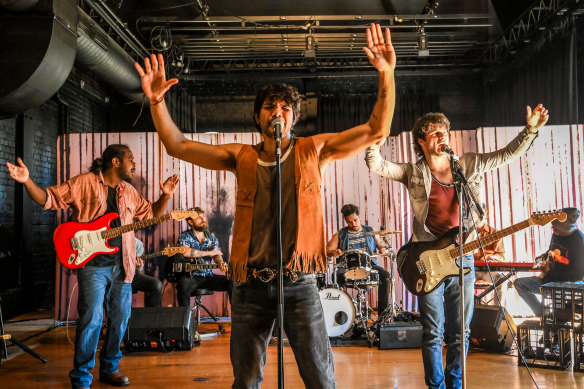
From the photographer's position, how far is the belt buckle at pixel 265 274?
7.22 feet

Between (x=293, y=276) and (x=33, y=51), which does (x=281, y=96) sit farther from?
(x=33, y=51)

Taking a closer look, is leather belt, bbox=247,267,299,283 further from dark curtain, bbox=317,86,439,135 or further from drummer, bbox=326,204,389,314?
dark curtain, bbox=317,86,439,135

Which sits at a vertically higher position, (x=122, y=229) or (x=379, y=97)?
(x=379, y=97)

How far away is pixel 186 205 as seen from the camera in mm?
8273

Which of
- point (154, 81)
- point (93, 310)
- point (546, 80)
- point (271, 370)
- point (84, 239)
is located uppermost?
point (546, 80)

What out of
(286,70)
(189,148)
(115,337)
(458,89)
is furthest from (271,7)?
(189,148)

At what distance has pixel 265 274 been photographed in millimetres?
2225

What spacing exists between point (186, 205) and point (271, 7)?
377 centimetres

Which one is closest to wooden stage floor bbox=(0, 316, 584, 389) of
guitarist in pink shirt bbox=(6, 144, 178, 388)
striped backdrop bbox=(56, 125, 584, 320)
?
guitarist in pink shirt bbox=(6, 144, 178, 388)

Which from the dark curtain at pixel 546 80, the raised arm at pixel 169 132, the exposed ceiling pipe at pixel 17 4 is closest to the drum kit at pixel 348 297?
the raised arm at pixel 169 132

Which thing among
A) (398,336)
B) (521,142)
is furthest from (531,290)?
(521,142)

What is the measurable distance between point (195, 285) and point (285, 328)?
192 inches

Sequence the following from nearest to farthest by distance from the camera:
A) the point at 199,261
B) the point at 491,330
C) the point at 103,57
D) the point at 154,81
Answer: the point at 154,81
the point at 491,330
the point at 103,57
the point at 199,261

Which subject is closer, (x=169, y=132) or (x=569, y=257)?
(x=169, y=132)
